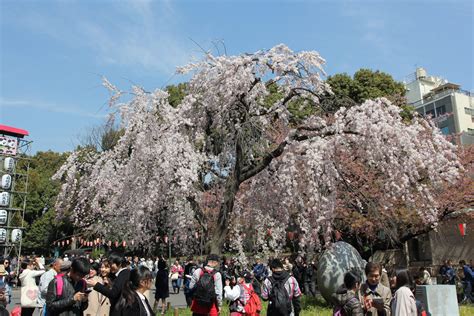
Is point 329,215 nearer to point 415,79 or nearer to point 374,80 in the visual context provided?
point 374,80

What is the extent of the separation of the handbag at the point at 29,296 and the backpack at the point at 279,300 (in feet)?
14.0

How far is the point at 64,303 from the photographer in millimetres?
4508

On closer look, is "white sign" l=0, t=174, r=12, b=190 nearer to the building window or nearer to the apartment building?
the apartment building

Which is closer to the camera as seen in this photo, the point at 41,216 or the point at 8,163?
the point at 8,163

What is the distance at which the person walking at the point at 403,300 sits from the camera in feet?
14.3

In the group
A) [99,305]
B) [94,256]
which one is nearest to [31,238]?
[94,256]

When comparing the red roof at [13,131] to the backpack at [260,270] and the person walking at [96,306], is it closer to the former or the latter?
the backpack at [260,270]

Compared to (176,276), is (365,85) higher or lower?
higher

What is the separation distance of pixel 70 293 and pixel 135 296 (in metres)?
1.16

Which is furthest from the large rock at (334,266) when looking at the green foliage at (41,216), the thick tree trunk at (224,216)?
the green foliage at (41,216)

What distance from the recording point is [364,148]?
9000 mm

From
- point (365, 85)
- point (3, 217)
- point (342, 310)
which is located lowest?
point (342, 310)

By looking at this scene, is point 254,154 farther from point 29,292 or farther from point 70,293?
point 70,293

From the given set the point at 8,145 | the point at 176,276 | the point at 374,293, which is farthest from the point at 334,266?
the point at 8,145
